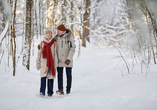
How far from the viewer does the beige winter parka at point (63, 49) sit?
450 centimetres

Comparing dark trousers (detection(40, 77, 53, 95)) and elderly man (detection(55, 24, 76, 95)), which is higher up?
elderly man (detection(55, 24, 76, 95))

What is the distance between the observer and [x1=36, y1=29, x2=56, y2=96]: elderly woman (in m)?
4.38

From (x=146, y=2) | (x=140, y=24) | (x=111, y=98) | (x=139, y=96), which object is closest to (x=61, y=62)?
(x=111, y=98)

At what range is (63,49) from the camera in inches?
178

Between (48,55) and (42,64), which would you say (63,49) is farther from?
(42,64)

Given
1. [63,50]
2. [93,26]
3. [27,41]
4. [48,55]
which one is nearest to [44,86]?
[48,55]

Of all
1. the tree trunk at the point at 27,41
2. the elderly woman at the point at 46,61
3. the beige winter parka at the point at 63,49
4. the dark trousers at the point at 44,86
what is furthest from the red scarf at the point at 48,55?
the tree trunk at the point at 27,41

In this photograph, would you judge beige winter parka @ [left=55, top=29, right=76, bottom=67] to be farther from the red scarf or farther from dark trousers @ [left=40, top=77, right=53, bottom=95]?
dark trousers @ [left=40, top=77, right=53, bottom=95]

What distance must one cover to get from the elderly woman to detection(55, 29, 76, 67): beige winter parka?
0.14 metres

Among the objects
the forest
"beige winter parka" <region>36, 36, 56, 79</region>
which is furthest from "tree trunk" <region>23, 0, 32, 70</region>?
"beige winter parka" <region>36, 36, 56, 79</region>

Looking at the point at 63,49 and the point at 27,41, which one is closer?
the point at 63,49

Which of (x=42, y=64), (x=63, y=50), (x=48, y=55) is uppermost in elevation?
(x=63, y=50)

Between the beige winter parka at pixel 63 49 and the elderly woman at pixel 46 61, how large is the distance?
136 millimetres

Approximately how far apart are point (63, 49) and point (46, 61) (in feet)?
1.83
